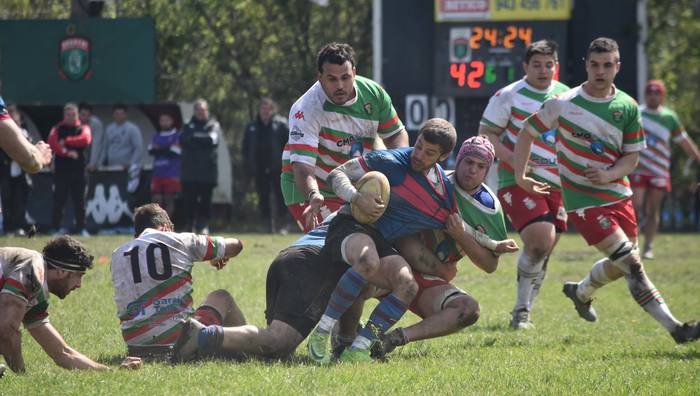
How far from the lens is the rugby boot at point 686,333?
26.5 feet

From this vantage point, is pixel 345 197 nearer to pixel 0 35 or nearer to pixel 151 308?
pixel 151 308

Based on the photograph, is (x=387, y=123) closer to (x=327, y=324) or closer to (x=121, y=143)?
(x=327, y=324)

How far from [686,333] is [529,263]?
1.69 m

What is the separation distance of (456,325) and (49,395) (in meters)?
2.45

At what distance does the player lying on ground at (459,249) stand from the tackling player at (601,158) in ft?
4.49

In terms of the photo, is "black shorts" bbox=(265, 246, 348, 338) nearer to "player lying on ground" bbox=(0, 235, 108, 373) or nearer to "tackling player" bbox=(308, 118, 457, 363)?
"tackling player" bbox=(308, 118, 457, 363)

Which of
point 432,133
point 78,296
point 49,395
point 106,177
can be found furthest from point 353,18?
point 49,395

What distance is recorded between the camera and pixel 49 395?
5.85 meters

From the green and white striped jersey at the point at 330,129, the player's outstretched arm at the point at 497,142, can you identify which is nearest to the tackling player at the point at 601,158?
the player's outstretched arm at the point at 497,142

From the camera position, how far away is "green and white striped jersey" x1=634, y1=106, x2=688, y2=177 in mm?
15398

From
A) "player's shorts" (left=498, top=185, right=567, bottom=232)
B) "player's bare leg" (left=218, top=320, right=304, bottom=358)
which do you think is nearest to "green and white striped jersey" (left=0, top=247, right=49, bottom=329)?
"player's bare leg" (left=218, top=320, right=304, bottom=358)

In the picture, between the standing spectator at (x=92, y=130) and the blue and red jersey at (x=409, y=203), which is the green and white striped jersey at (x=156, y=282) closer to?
the blue and red jersey at (x=409, y=203)

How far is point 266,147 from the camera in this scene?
18.8 meters

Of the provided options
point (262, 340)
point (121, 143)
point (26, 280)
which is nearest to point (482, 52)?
point (121, 143)
